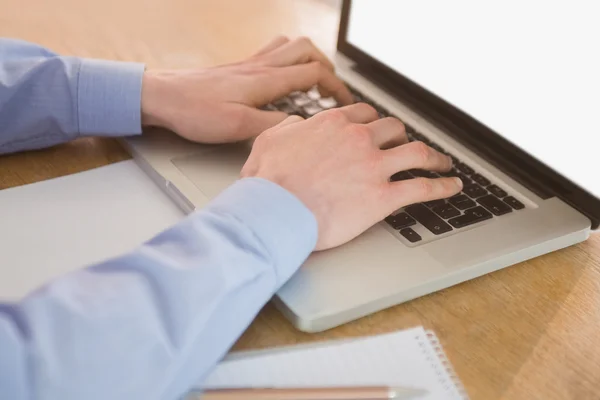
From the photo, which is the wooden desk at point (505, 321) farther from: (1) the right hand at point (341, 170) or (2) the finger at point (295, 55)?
(2) the finger at point (295, 55)

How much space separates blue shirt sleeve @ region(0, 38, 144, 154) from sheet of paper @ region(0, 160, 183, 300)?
0.20 ft

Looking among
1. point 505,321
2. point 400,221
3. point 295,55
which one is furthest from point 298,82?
point 505,321

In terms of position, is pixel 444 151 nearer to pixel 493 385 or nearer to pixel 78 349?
pixel 493 385

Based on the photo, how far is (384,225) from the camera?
0.60 meters

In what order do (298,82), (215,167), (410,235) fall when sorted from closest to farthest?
1. (410,235)
2. (215,167)
3. (298,82)

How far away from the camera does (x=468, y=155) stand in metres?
0.74

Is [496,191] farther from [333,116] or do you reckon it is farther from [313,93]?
[313,93]

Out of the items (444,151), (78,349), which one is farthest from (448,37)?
(78,349)

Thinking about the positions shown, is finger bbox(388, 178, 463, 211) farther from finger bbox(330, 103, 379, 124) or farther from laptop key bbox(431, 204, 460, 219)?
finger bbox(330, 103, 379, 124)

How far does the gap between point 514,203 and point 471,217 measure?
6 cm

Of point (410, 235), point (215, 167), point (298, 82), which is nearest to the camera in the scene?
point (410, 235)

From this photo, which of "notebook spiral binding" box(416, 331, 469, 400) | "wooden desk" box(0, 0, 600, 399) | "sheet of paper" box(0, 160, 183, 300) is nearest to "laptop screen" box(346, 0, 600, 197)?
"wooden desk" box(0, 0, 600, 399)

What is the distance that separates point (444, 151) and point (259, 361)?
1.22ft

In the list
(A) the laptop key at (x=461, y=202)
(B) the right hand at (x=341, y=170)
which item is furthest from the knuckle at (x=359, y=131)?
(A) the laptop key at (x=461, y=202)
